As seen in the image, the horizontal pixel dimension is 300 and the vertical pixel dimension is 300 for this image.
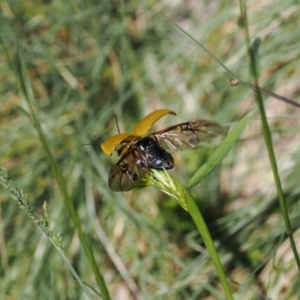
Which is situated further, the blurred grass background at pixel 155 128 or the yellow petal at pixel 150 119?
the blurred grass background at pixel 155 128

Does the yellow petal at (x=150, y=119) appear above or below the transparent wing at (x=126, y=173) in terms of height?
above

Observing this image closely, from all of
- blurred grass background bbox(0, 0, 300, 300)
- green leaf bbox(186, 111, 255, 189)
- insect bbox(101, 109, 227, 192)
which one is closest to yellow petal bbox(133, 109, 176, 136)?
insect bbox(101, 109, 227, 192)

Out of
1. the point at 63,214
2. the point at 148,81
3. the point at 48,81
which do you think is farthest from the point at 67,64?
the point at 63,214

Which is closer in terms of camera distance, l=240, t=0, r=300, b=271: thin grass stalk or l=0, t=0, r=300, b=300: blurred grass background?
l=240, t=0, r=300, b=271: thin grass stalk

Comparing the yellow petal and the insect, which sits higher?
the yellow petal

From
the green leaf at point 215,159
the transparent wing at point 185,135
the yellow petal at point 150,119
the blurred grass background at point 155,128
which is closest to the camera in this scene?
the green leaf at point 215,159

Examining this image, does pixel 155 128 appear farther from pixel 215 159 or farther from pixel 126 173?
pixel 215 159

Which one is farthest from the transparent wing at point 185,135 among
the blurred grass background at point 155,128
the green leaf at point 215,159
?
the blurred grass background at point 155,128

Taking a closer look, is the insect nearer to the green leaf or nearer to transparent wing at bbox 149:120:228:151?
transparent wing at bbox 149:120:228:151

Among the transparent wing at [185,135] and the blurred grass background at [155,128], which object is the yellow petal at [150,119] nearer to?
the transparent wing at [185,135]
